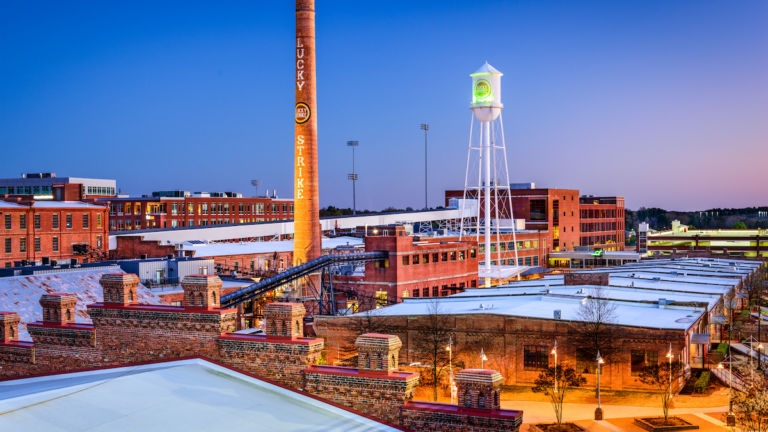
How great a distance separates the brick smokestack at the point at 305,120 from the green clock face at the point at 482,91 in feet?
69.1

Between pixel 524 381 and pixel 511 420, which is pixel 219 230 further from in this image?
pixel 511 420

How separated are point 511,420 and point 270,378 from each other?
523cm

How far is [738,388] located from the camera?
129ft

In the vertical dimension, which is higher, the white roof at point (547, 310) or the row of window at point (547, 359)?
the white roof at point (547, 310)

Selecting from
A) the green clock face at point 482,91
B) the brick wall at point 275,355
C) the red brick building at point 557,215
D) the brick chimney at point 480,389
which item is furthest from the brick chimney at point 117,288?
the red brick building at point 557,215

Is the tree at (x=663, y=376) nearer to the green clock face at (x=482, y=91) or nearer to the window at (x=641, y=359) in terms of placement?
the window at (x=641, y=359)

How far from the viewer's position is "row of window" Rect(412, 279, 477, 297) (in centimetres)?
7300

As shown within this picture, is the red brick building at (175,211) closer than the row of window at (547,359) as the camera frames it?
No

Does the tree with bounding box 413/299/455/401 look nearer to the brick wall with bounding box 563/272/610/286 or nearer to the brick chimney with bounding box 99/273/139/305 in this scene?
the brick wall with bounding box 563/272/610/286

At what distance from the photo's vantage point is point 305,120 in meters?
67.9

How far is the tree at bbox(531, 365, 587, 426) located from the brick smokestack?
34896 millimetres

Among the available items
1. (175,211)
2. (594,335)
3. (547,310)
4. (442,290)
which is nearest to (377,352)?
(594,335)

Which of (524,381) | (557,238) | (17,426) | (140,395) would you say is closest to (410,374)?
(140,395)

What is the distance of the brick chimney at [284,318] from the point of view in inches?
596
